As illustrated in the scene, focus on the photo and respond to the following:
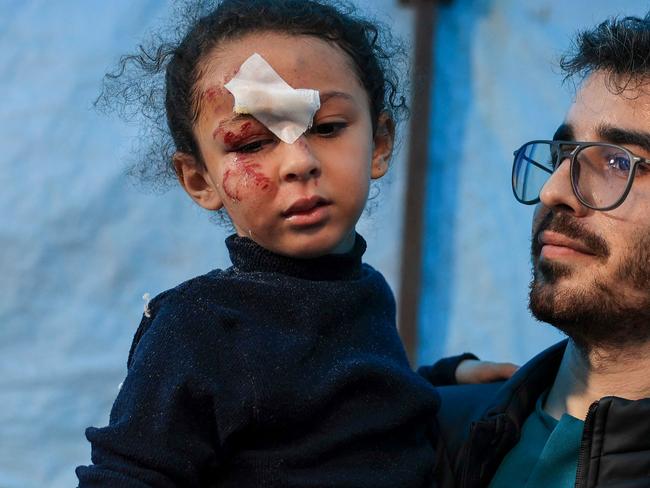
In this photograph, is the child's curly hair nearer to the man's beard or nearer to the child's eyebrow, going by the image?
the child's eyebrow

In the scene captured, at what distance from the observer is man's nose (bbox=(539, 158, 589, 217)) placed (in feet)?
7.00

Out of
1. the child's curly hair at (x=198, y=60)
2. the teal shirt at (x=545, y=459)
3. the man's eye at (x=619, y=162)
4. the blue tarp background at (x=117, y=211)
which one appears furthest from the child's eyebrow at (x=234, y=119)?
the blue tarp background at (x=117, y=211)

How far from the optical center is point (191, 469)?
1732mm

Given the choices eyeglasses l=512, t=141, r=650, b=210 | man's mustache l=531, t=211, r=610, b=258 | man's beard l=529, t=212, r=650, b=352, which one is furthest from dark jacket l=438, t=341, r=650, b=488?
eyeglasses l=512, t=141, r=650, b=210

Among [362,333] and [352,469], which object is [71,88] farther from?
[352,469]

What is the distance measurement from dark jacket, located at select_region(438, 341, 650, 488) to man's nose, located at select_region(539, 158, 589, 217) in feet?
1.41

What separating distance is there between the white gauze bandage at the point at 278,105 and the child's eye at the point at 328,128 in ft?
0.12

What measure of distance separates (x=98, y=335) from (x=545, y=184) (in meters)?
1.67

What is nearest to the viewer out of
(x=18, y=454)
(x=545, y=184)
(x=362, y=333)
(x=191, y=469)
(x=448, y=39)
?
(x=191, y=469)

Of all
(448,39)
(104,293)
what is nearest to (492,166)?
(448,39)

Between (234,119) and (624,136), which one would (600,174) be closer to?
(624,136)

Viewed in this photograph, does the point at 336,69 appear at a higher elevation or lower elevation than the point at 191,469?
higher

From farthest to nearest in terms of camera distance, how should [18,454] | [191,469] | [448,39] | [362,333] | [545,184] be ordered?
[448,39] → [18,454] → [545,184] → [362,333] → [191,469]

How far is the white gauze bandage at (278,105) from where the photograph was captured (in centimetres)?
186
